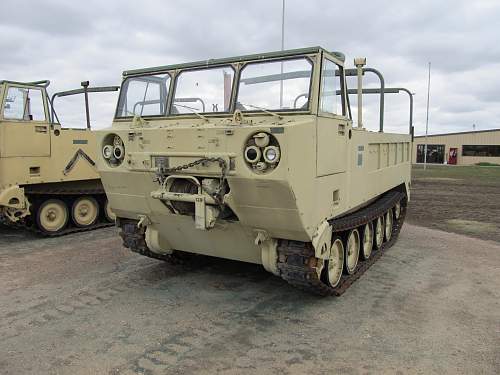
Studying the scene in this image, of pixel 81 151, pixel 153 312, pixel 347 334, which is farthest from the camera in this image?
pixel 81 151

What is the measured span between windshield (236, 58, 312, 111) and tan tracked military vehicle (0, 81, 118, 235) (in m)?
5.44

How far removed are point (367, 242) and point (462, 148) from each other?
4287 centimetres

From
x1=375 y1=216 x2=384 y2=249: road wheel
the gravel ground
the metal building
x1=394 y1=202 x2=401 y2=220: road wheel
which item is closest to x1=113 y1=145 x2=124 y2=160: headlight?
the gravel ground

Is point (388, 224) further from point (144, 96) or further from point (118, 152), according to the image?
point (118, 152)

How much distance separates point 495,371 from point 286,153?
8.20 feet

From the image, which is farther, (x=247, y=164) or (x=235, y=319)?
(x=235, y=319)

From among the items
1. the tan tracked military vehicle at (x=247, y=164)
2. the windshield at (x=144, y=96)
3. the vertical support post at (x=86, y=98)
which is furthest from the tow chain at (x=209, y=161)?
the vertical support post at (x=86, y=98)

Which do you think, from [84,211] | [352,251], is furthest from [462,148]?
[352,251]

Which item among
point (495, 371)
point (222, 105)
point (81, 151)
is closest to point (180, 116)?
point (222, 105)

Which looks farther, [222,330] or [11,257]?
[11,257]

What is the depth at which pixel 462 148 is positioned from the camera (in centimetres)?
4591

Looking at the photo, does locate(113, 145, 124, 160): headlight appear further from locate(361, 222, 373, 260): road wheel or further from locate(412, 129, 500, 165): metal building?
locate(412, 129, 500, 165): metal building

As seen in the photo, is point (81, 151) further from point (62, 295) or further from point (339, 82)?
Answer: point (339, 82)

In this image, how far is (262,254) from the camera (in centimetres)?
527
